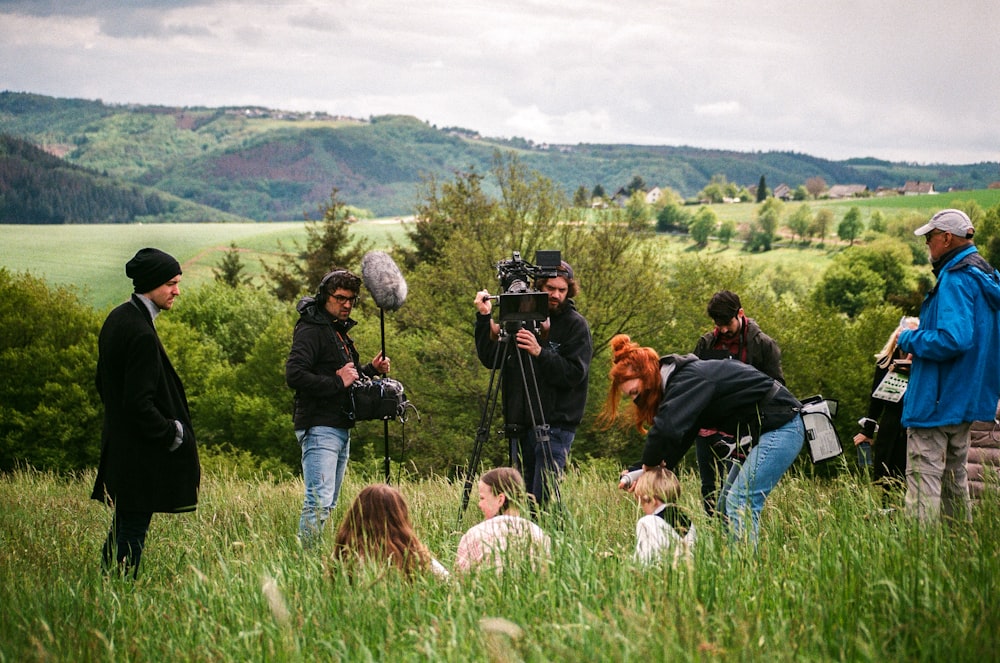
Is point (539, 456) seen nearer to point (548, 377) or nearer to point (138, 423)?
point (548, 377)

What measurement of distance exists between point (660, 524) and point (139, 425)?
231cm

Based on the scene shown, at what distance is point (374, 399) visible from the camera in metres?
4.86

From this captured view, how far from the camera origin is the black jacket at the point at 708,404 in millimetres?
3705

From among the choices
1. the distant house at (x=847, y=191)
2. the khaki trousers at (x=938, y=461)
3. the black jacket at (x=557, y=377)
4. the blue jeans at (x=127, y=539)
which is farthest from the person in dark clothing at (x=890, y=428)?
the distant house at (x=847, y=191)

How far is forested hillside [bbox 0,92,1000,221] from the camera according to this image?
10888 cm

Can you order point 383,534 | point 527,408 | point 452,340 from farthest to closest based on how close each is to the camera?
point 452,340
point 527,408
point 383,534

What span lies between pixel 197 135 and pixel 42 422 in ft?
448

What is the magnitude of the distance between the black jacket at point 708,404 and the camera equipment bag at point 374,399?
5.43 ft

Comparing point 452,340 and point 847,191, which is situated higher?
point 847,191

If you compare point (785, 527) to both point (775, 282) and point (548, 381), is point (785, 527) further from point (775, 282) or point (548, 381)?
point (775, 282)

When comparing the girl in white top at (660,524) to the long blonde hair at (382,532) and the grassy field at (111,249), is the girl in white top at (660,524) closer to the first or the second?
the long blonde hair at (382,532)

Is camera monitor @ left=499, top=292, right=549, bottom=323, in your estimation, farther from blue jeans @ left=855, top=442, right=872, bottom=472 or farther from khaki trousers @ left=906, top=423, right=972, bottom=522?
blue jeans @ left=855, top=442, right=872, bottom=472

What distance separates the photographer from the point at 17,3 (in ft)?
138

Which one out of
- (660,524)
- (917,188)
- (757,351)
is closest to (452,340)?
(757,351)
